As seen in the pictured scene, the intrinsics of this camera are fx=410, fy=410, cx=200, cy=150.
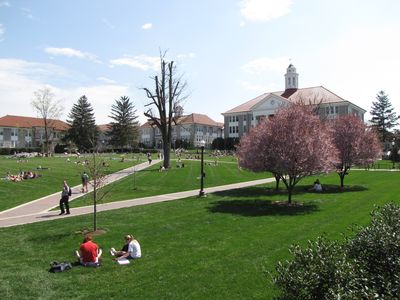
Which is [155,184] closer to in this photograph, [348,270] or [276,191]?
[276,191]

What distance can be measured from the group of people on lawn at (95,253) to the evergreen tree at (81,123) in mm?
80809

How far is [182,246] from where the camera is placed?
13.1 metres

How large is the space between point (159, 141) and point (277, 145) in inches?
4155

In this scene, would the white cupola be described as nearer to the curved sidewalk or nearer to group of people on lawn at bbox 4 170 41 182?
group of people on lawn at bbox 4 170 41 182

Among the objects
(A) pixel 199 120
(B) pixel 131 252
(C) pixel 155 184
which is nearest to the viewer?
(B) pixel 131 252

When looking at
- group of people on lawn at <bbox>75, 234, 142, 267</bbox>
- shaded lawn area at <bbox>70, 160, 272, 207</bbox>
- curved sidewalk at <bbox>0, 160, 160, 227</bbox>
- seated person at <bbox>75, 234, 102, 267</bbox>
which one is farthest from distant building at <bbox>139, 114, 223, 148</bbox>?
seated person at <bbox>75, 234, 102, 267</bbox>

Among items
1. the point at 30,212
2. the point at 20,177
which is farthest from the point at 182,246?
the point at 20,177

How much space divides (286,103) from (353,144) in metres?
46.9

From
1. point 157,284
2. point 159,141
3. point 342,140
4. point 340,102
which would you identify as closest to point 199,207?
point 157,284

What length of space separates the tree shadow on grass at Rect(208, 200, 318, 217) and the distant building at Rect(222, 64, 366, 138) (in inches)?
1965

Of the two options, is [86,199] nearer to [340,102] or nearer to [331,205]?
[331,205]

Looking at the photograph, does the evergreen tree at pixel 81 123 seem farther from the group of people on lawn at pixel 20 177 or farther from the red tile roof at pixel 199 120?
the group of people on lawn at pixel 20 177

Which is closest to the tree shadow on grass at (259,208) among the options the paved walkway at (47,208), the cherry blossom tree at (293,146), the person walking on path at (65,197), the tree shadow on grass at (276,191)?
the cherry blossom tree at (293,146)

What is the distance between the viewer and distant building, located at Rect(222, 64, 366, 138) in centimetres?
7681
